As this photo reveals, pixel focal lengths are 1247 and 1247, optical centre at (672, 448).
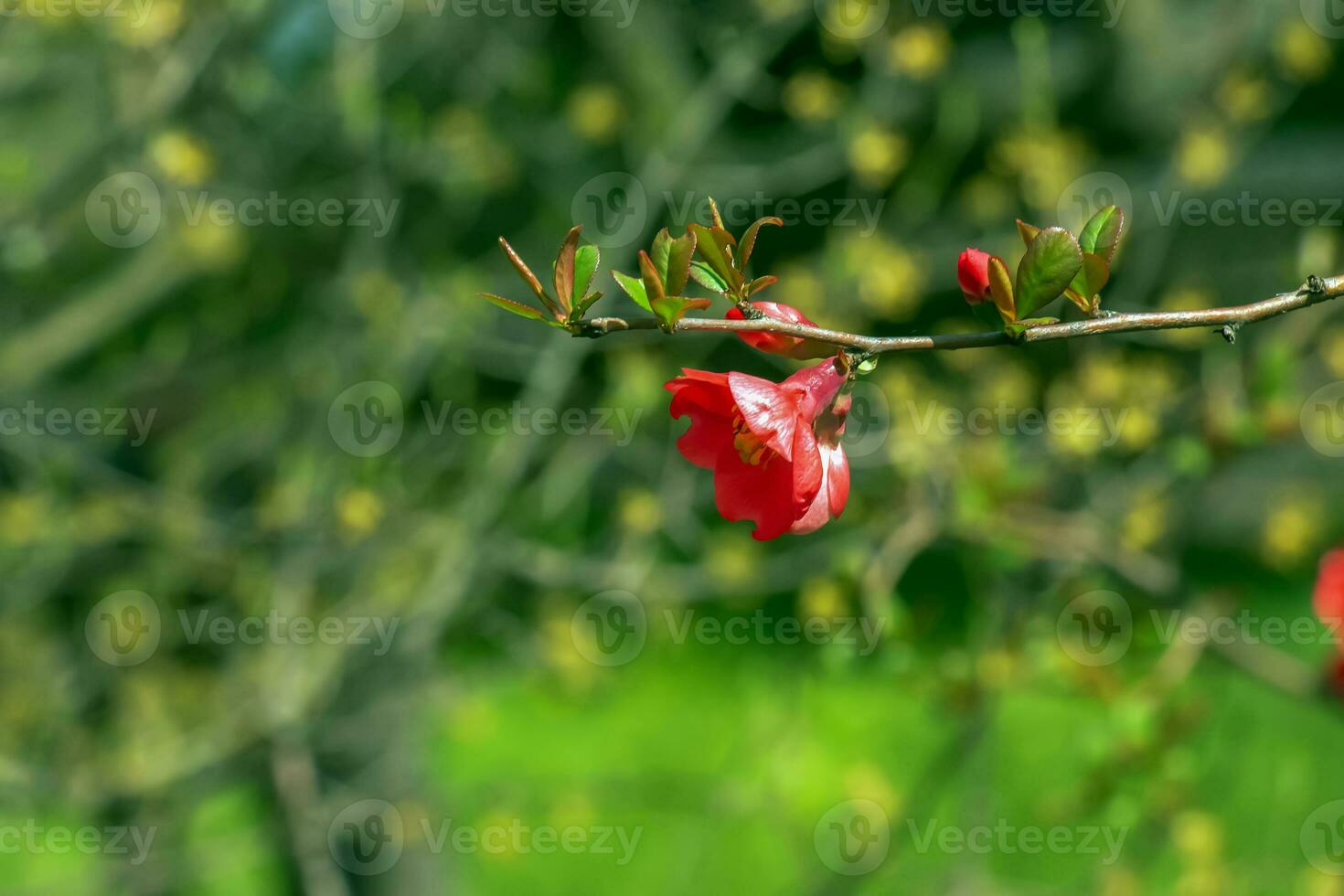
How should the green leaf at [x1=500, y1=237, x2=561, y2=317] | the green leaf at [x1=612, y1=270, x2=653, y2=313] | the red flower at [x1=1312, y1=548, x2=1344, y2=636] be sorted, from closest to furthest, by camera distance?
the green leaf at [x1=500, y1=237, x2=561, y2=317], the green leaf at [x1=612, y1=270, x2=653, y2=313], the red flower at [x1=1312, y1=548, x2=1344, y2=636]

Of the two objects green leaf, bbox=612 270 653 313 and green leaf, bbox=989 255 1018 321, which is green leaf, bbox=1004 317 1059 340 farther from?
green leaf, bbox=612 270 653 313

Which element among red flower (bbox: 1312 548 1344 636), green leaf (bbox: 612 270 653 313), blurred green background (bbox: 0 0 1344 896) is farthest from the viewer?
blurred green background (bbox: 0 0 1344 896)

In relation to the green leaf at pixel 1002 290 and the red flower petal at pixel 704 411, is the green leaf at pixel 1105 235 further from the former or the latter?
the red flower petal at pixel 704 411

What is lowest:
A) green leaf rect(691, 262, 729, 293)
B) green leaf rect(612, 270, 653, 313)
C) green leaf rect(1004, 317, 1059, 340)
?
green leaf rect(691, 262, 729, 293)

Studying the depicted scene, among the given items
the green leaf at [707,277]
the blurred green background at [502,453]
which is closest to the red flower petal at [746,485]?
the green leaf at [707,277]

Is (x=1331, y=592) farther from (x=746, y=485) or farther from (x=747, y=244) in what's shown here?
(x=747, y=244)

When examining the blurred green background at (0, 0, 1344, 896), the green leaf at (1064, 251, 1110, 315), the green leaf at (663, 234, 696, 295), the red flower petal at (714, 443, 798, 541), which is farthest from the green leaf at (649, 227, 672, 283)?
the blurred green background at (0, 0, 1344, 896)

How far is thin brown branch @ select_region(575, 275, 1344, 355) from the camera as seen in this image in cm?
72

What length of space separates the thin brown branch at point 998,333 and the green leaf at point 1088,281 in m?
0.05

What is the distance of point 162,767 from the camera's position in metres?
2.38

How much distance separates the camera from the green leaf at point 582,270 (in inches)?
30.7

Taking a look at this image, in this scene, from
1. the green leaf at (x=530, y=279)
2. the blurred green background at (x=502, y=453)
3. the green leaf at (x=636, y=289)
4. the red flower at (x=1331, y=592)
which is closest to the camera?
the green leaf at (x=530, y=279)

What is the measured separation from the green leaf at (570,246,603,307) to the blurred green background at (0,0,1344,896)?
1.02 meters

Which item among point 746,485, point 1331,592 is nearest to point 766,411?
point 746,485
